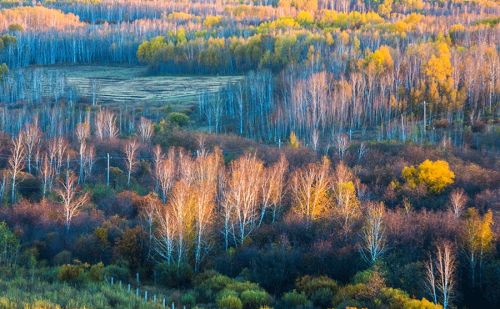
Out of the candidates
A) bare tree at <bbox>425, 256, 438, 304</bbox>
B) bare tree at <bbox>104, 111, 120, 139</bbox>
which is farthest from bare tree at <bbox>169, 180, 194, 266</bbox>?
bare tree at <bbox>104, 111, 120, 139</bbox>

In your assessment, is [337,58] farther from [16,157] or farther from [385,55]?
[16,157]

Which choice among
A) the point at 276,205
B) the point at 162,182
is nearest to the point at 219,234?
the point at 276,205

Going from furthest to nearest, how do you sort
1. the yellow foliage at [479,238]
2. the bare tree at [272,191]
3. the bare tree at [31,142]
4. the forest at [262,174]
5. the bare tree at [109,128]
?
the bare tree at [109,128] → the bare tree at [31,142] → the bare tree at [272,191] → the yellow foliage at [479,238] → the forest at [262,174]

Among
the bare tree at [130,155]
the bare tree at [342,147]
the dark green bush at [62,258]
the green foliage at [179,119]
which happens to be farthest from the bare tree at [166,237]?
the green foliage at [179,119]

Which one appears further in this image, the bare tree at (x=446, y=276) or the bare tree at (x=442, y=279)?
the bare tree at (x=442, y=279)

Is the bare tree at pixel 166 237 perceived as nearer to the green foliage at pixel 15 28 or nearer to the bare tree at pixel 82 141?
the bare tree at pixel 82 141
